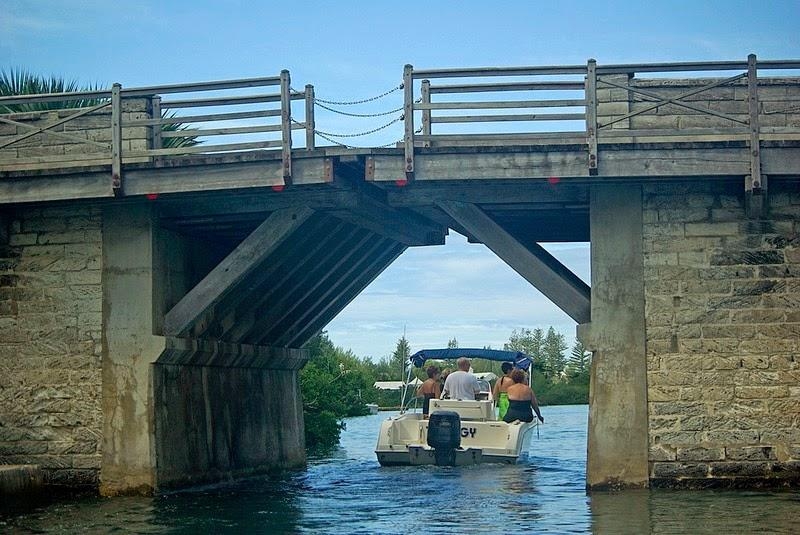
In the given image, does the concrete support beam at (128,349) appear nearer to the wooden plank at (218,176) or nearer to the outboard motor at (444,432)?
the wooden plank at (218,176)

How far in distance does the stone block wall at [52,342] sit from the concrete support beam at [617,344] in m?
6.42

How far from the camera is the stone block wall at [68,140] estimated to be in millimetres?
17625

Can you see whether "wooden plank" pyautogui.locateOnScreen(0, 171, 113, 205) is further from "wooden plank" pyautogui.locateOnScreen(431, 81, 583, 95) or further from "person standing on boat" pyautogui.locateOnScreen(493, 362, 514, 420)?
"person standing on boat" pyautogui.locateOnScreen(493, 362, 514, 420)

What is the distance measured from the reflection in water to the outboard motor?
0.41 metres

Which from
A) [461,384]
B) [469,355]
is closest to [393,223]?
[461,384]

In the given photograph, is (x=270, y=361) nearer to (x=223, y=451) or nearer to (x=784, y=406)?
(x=223, y=451)

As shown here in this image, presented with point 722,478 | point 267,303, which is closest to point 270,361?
point 267,303

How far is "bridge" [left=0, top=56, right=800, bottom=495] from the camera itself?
15867mm

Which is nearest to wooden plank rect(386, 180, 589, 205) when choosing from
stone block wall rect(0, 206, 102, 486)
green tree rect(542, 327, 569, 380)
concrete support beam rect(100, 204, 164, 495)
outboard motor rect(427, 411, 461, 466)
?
concrete support beam rect(100, 204, 164, 495)

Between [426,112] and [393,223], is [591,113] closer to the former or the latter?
[426,112]

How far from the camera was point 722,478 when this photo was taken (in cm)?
1575

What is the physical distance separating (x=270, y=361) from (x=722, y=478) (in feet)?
28.8

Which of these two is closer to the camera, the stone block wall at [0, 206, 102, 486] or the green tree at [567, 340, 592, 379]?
the stone block wall at [0, 206, 102, 486]

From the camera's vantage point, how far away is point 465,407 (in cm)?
2291
